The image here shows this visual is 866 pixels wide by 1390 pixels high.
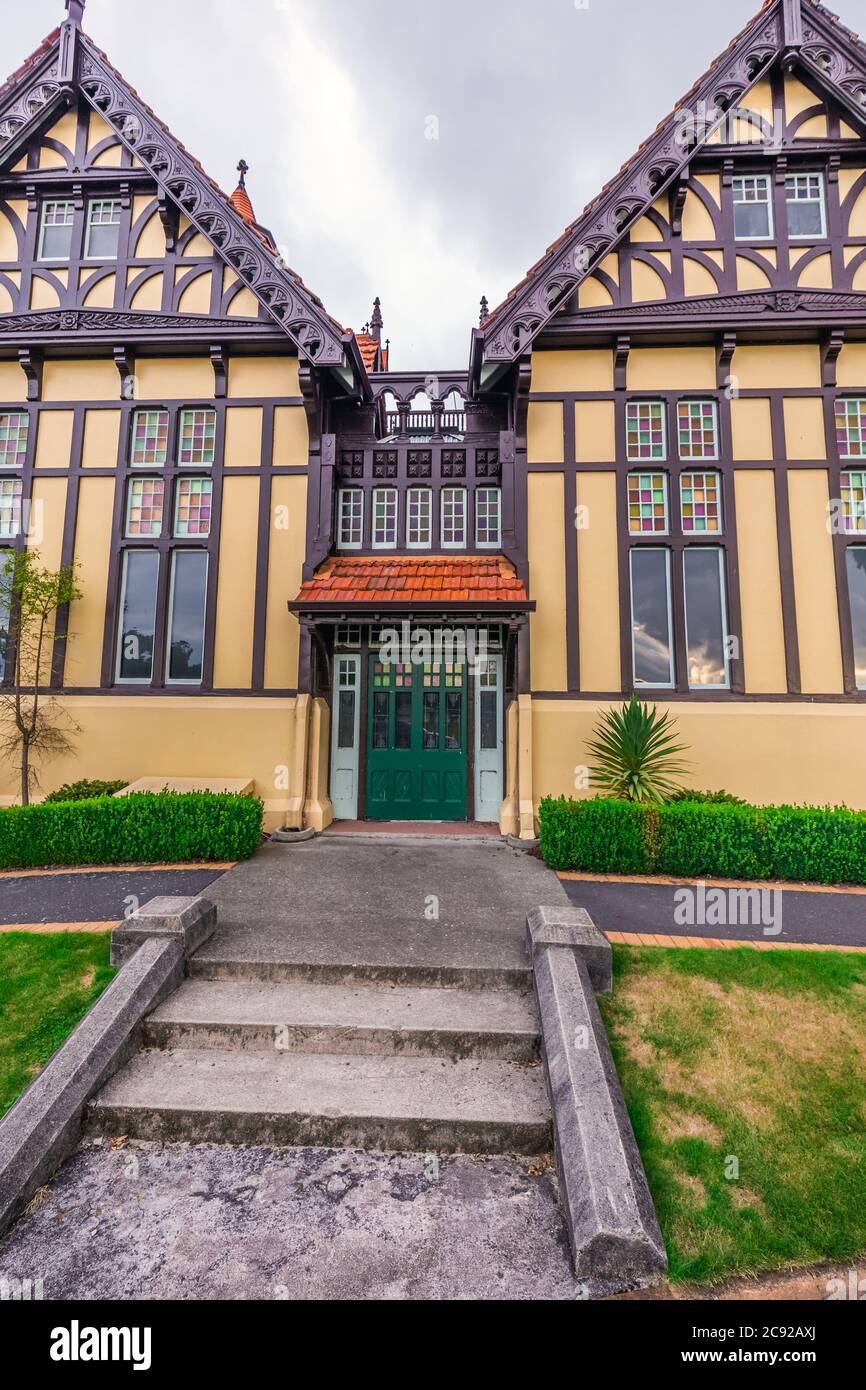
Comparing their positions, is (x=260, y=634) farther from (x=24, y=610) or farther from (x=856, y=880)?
(x=856, y=880)

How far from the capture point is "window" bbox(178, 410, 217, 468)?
10.9 metres

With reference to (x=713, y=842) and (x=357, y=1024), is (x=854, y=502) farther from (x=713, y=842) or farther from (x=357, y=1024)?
(x=357, y=1024)

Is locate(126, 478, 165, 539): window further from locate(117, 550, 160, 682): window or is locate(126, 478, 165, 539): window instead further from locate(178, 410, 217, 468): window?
locate(178, 410, 217, 468): window

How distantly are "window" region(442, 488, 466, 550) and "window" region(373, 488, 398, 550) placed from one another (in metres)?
0.91

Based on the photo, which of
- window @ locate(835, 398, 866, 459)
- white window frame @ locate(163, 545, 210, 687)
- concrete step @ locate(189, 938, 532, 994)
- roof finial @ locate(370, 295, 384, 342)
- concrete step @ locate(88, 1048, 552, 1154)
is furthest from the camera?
roof finial @ locate(370, 295, 384, 342)

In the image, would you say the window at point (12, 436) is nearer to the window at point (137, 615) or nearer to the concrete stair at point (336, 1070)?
the window at point (137, 615)

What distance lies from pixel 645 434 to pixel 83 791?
11047 mm

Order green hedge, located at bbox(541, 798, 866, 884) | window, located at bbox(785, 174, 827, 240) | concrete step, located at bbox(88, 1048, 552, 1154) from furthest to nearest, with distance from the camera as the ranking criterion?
window, located at bbox(785, 174, 827, 240) < green hedge, located at bbox(541, 798, 866, 884) < concrete step, located at bbox(88, 1048, 552, 1154)

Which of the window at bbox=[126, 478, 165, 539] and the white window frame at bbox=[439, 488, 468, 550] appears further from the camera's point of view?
the white window frame at bbox=[439, 488, 468, 550]

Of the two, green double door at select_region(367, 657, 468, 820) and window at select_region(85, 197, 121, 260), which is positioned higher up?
window at select_region(85, 197, 121, 260)

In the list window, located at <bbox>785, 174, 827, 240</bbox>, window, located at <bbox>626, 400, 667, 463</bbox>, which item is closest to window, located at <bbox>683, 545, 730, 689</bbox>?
window, located at <bbox>626, 400, 667, 463</bbox>
